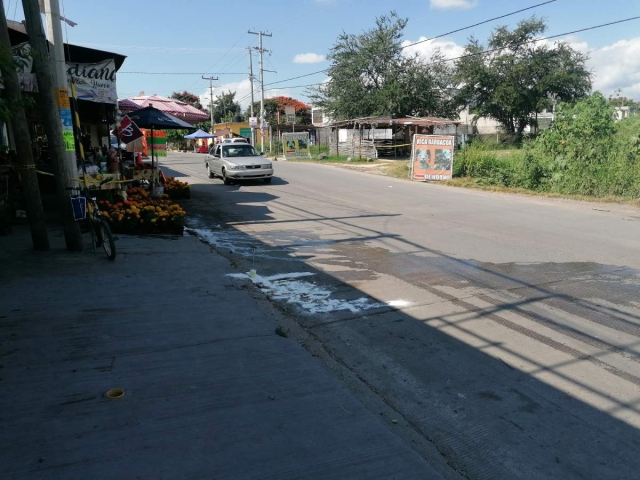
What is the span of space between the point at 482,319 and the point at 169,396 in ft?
10.8

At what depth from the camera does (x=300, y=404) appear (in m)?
3.45

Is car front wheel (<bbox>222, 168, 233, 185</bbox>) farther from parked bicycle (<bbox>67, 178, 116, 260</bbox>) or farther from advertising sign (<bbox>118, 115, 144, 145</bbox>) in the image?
parked bicycle (<bbox>67, 178, 116, 260</bbox>)

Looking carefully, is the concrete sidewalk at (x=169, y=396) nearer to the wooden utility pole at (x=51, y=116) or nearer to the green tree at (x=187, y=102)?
the wooden utility pole at (x=51, y=116)

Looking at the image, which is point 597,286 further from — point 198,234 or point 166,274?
point 198,234

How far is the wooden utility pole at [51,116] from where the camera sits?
682cm

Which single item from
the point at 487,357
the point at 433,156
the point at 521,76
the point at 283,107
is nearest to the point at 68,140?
the point at 487,357

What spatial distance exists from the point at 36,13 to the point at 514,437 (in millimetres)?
7579

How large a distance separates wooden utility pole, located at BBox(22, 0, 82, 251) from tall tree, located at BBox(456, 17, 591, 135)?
1606 inches

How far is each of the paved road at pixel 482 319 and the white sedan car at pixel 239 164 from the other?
7699 millimetres

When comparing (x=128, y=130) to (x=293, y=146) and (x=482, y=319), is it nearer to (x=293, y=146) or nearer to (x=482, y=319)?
(x=482, y=319)

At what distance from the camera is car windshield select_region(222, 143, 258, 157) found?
21.2 meters

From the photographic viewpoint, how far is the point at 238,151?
845 inches

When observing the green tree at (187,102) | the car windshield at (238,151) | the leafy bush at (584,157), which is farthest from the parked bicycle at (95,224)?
the green tree at (187,102)

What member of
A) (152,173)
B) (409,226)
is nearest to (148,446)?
(409,226)
